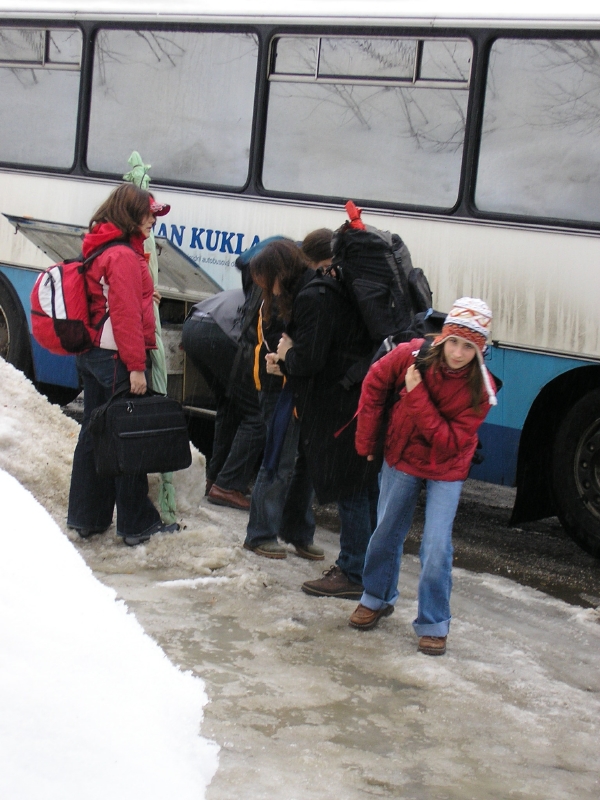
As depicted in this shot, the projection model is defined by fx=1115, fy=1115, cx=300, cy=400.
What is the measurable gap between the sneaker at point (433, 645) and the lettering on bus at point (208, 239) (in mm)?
3551

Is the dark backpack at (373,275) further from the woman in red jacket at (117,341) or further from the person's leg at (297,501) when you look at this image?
the woman in red jacket at (117,341)

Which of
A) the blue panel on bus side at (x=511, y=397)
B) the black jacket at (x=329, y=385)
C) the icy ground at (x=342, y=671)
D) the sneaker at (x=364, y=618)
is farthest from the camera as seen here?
the blue panel on bus side at (x=511, y=397)

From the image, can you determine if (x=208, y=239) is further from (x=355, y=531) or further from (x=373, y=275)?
(x=355, y=531)

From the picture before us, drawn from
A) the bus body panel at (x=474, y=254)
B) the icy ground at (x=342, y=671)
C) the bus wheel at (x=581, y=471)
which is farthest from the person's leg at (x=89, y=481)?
the bus wheel at (x=581, y=471)

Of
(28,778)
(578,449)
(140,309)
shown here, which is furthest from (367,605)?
(28,778)

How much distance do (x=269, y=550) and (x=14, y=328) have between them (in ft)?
12.7

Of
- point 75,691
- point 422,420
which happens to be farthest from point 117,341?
point 75,691

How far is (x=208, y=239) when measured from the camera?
7.51 meters

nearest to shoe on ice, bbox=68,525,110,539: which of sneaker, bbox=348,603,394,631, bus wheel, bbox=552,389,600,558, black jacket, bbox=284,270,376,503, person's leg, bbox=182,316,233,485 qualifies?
black jacket, bbox=284,270,376,503

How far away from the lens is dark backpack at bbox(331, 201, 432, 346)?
184 inches

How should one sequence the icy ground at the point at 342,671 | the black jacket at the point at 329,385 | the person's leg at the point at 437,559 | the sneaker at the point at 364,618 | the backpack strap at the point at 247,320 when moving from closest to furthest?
the icy ground at the point at 342,671
the person's leg at the point at 437,559
the sneaker at the point at 364,618
the black jacket at the point at 329,385
the backpack strap at the point at 247,320

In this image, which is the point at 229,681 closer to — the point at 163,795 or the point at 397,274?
the point at 163,795

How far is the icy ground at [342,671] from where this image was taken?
335 cm

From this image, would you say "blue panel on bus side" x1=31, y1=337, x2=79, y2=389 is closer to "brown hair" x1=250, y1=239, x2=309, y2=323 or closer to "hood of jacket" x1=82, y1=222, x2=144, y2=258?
"hood of jacket" x1=82, y1=222, x2=144, y2=258
